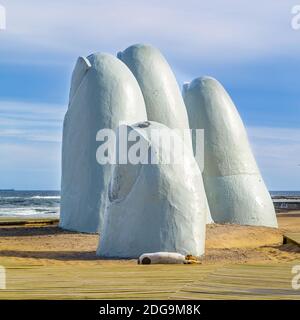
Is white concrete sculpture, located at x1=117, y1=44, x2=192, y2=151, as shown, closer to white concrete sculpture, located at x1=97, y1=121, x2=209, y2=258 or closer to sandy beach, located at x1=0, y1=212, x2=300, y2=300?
white concrete sculpture, located at x1=97, y1=121, x2=209, y2=258

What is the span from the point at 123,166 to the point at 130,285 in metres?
5.20

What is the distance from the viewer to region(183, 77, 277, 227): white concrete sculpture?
1792cm

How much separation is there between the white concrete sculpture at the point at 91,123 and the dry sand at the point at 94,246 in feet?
2.08

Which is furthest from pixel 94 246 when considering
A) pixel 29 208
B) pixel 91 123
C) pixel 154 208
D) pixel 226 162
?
pixel 29 208

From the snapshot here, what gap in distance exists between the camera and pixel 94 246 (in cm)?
1293

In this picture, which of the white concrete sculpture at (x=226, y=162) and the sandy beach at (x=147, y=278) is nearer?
the sandy beach at (x=147, y=278)

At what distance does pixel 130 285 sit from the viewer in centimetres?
625

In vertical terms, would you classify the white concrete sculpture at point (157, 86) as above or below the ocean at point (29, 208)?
above

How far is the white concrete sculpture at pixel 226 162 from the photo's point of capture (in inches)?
706

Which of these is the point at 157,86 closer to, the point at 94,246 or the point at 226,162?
the point at 226,162

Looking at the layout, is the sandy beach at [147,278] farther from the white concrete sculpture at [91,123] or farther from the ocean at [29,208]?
the ocean at [29,208]

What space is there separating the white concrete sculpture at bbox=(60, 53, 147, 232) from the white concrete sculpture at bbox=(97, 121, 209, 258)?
4.01 m

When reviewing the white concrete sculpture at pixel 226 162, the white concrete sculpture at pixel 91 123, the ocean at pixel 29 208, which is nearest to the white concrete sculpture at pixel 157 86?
the white concrete sculpture at pixel 226 162
